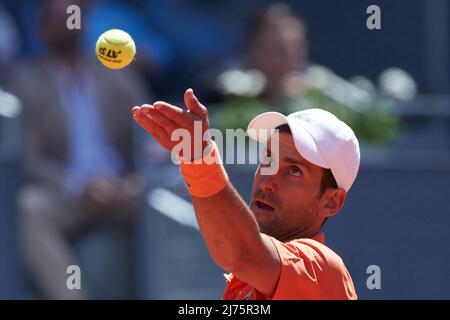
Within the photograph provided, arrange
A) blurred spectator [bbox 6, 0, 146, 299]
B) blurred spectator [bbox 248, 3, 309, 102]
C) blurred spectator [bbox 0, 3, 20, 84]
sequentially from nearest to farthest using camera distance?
blurred spectator [bbox 6, 0, 146, 299] < blurred spectator [bbox 248, 3, 309, 102] < blurred spectator [bbox 0, 3, 20, 84]

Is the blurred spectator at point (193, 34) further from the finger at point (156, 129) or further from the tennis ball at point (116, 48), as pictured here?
the finger at point (156, 129)

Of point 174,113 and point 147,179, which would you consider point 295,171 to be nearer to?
point 174,113

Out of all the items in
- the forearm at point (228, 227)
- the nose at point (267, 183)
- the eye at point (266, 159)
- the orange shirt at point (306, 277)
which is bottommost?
the orange shirt at point (306, 277)

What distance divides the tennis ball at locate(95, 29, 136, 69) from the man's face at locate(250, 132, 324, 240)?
1.75ft

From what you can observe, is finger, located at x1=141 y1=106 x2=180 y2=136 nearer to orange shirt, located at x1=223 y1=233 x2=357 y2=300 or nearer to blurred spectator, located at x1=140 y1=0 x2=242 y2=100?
orange shirt, located at x1=223 y1=233 x2=357 y2=300

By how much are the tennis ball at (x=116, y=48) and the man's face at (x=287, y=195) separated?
53 cm

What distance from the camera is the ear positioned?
3451 millimetres

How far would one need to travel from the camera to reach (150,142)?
704 cm

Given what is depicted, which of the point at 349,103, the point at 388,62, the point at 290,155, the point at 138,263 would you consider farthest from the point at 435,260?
the point at 290,155

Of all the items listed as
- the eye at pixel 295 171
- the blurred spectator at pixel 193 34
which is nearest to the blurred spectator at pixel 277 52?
the blurred spectator at pixel 193 34

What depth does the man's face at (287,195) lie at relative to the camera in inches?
133

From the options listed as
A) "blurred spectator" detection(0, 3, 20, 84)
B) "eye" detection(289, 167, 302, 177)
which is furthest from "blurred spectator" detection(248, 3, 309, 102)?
"eye" detection(289, 167, 302, 177)

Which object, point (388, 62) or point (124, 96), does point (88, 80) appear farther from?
point (388, 62)

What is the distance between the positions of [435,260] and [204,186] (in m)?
4.14
